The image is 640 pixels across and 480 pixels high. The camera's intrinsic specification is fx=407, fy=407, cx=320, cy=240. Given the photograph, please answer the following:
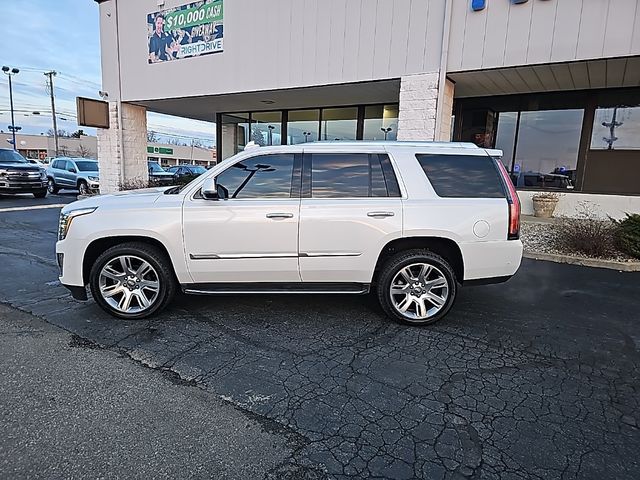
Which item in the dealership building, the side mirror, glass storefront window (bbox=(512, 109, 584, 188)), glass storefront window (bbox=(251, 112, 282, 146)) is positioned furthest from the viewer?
glass storefront window (bbox=(251, 112, 282, 146))

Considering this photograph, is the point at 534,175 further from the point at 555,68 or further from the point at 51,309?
the point at 51,309

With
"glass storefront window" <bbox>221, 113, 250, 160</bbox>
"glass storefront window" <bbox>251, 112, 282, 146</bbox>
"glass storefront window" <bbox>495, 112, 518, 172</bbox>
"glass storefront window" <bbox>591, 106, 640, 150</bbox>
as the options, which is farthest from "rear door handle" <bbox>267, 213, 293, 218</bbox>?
"glass storefront window" <bbox>221, 113, 250, 160</bbox>

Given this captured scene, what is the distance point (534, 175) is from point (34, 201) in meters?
17.8

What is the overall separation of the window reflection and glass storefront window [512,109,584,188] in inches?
384

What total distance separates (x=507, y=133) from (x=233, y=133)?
10467 mm

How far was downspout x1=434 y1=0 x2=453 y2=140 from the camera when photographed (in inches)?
336

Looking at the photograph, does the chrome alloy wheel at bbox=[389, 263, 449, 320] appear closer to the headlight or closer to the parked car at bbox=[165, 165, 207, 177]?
the headlight

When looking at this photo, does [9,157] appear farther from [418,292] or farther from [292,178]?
[418,292]

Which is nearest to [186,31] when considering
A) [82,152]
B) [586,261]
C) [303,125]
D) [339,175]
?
[303,125]

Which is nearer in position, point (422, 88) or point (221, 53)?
point (422, 88)

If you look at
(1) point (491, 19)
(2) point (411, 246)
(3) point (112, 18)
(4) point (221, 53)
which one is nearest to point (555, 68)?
(1) point (491, 19)

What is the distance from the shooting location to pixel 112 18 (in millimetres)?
13352

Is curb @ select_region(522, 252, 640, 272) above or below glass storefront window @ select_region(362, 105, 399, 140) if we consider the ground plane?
below

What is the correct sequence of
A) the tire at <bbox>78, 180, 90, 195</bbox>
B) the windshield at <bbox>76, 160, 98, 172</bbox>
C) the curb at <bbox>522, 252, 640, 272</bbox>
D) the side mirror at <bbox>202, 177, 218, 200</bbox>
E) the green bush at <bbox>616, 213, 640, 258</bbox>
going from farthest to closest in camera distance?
the windshield at <bbox>76, 160, 98, 172</bbox>, the tire at <bbox>78, 180, 90, 195</bbox>, the green bush at <bbox>616, 213, 640, 258</bbox>, the curb at <bbox>522, 252, 640, 272</bbox>, the side mirror at <bbox>202, 177, 218, 200</bbox>
